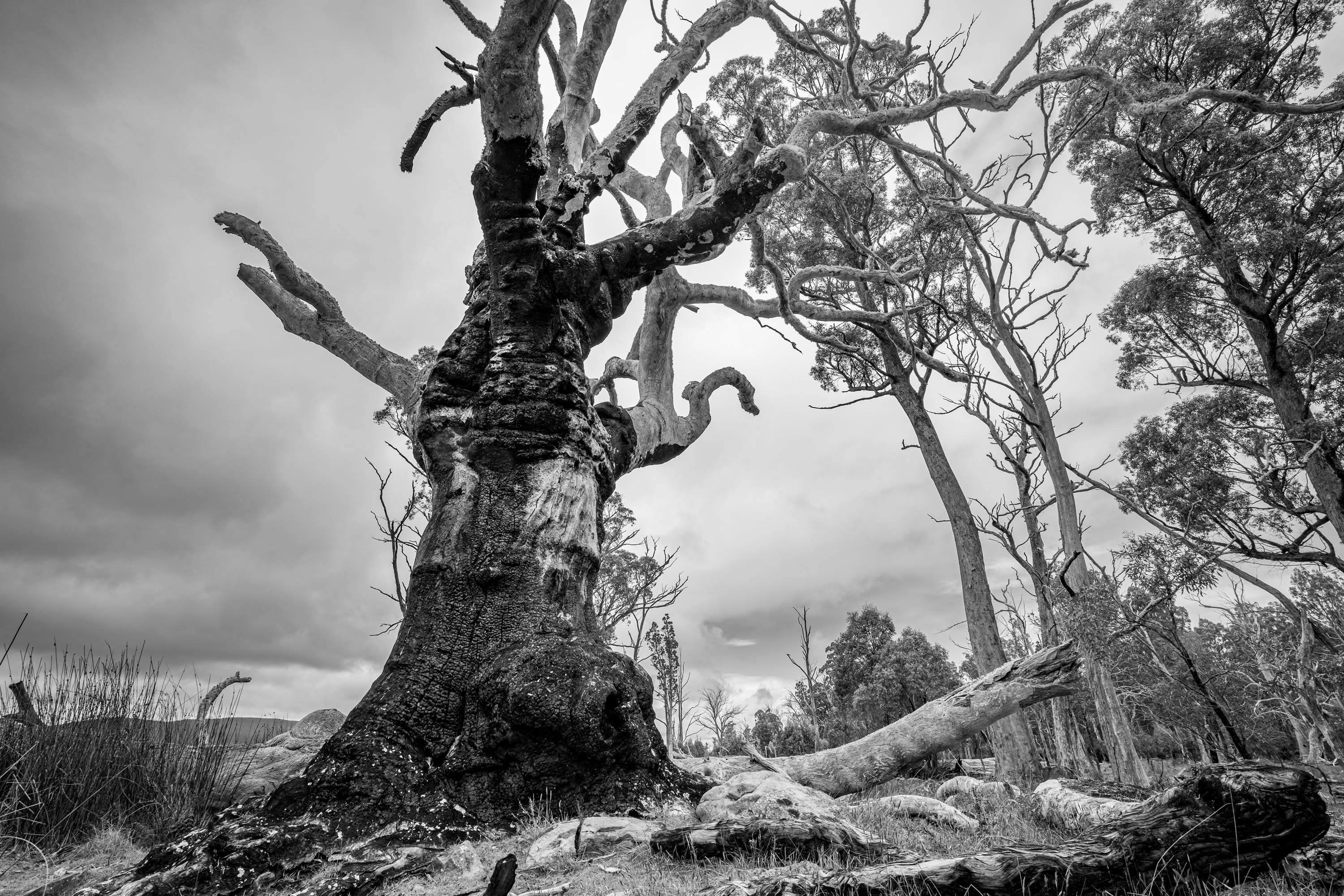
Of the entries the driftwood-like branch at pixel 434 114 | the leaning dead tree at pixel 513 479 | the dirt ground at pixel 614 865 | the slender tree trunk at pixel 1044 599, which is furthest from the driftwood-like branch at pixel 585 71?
the slender tree trunk at pixel 1044 599

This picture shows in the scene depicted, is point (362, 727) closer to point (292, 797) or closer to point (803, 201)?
point (292, 797)

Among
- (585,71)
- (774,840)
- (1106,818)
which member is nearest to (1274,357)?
(1106,818)

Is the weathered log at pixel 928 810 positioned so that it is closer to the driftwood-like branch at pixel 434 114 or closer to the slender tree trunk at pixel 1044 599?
the driftwood-like branch at pixel 434 114

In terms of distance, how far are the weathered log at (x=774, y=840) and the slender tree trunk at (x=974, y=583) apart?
6216 millimetres

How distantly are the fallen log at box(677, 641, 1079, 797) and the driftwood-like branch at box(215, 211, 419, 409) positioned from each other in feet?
13.2

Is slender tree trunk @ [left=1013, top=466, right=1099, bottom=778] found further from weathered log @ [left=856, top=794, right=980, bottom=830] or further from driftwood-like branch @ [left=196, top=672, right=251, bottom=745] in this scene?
driftwood-like branch @ [left=196, top=672, right=251, bottom=745]

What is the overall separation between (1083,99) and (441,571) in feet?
42.2

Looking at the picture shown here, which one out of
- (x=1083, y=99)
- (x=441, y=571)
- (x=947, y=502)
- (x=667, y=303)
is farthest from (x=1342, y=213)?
(x=441, y=571)

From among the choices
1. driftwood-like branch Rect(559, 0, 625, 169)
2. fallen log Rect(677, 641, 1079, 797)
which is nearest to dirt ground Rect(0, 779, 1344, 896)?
fallen log Rect(677, 641, 1079, 797)

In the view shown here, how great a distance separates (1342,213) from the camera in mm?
9656

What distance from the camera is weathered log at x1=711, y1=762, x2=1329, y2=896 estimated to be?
1560 millimetres

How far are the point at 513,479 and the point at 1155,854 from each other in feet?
11.0

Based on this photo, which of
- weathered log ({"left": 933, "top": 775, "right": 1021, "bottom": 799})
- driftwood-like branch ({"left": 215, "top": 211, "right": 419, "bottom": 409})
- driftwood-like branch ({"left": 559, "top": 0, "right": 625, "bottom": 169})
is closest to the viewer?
weathered log ({"left": 933, "top": 775, "right": 1021, "bottom": 799})

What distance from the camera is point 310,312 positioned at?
18.9 feet
